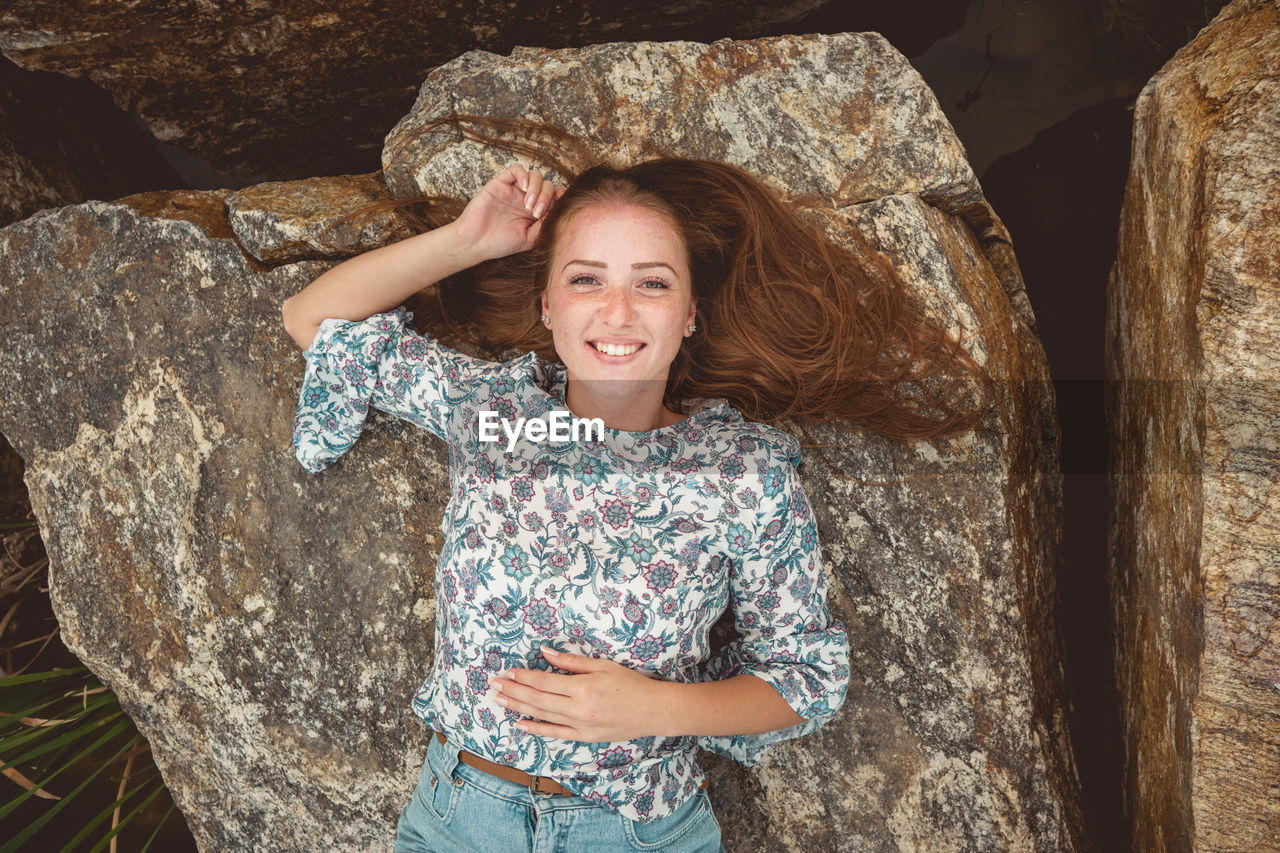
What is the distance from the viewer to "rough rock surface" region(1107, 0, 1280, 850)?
5.57ft

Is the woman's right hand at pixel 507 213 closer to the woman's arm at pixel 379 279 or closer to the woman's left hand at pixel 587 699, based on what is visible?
the woman's arm at pixel 379 279

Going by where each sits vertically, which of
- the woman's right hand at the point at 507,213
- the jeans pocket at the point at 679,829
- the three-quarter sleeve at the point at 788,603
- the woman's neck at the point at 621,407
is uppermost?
the woman's right hand at the point at 507,213

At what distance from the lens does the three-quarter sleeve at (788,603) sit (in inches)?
74.6

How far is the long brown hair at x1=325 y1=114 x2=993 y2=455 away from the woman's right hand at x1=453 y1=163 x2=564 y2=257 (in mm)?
43

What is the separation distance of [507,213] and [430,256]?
22 centimetres

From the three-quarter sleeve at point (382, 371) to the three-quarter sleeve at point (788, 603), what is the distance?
31.3 inches

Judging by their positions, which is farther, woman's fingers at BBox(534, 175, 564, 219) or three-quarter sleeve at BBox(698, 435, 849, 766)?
woman's fingers at BBox(534, 175, 564, 219)

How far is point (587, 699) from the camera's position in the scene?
1.78 meters

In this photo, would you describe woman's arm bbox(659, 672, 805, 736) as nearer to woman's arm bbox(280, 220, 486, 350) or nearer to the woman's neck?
the woman's neck

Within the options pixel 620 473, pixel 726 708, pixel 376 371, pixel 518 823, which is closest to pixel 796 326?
pixel 620 473

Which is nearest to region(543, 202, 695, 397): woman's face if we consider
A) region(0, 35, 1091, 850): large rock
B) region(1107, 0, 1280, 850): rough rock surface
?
region(0, 35, 1091, 850): large rock

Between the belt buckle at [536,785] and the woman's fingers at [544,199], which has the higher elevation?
the woman's fingers at [544,199]

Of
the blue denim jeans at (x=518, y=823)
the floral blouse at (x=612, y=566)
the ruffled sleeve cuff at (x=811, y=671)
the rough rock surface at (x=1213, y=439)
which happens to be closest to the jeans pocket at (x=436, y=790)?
the blue denim jeans at (x=518, y=823)

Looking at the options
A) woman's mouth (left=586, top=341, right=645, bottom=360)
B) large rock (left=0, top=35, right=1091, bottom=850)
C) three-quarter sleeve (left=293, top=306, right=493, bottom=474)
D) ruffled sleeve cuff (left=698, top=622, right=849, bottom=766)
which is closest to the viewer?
woman's mouth (left=586, top=341, right=645, bottom=360)
